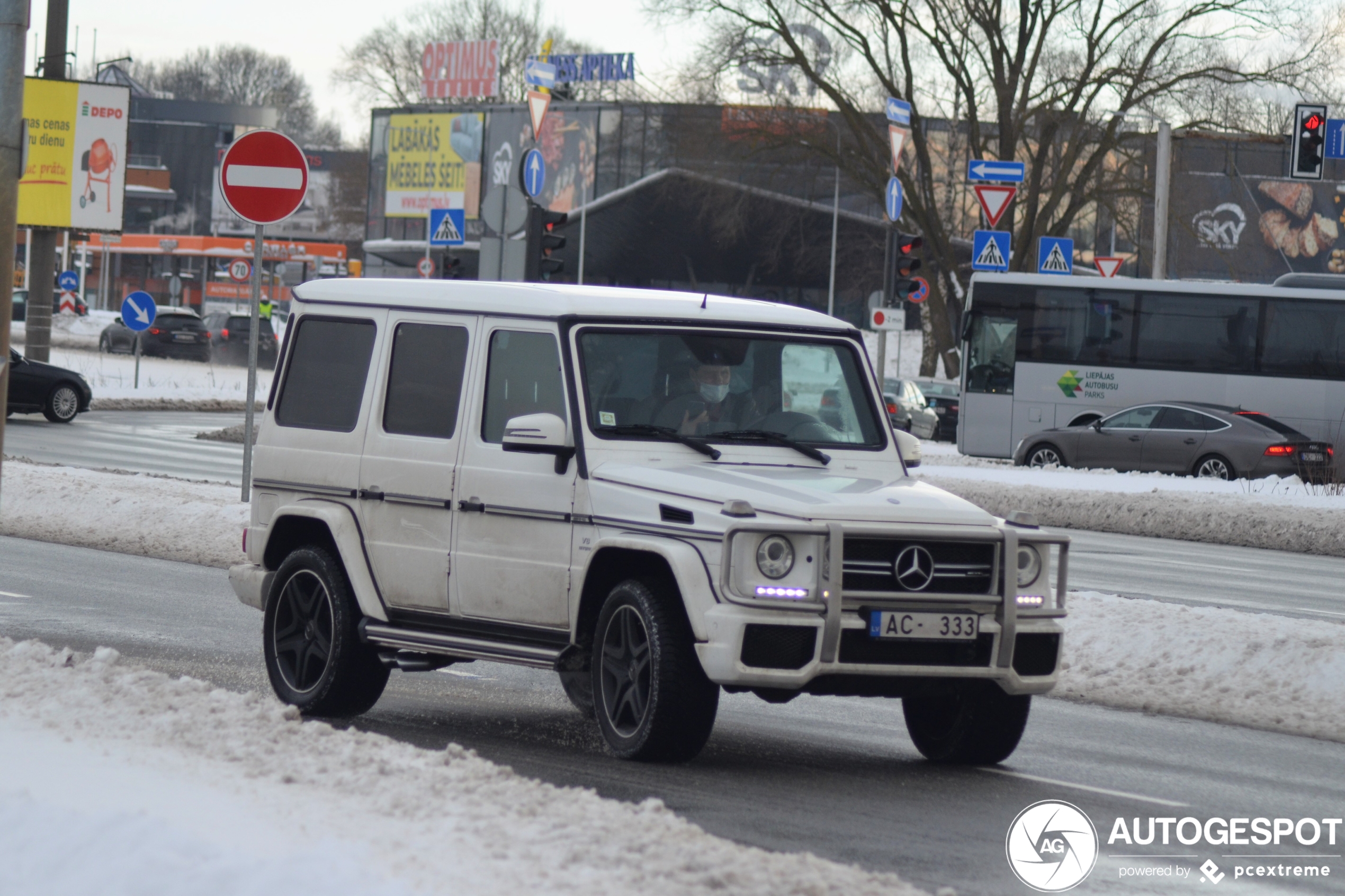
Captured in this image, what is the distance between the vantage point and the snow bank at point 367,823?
437 cm

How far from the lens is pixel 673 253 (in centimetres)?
7031

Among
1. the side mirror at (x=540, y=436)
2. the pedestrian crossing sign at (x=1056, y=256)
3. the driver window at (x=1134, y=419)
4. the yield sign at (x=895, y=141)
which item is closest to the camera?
the side mirror at (x=540, y=436)

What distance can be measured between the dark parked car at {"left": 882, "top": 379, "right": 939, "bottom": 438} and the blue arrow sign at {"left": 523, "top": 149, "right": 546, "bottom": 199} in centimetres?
2038

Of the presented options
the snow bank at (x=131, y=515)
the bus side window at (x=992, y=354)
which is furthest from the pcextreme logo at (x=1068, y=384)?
the snow bank at (x=131, y=515)

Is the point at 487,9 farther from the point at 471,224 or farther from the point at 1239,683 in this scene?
the point at 1239,683

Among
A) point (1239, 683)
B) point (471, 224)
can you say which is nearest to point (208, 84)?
point (471, 224)

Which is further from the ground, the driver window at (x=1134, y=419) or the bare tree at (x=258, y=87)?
the bare tree at (x=258, y=87)

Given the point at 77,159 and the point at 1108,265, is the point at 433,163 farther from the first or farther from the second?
the point at 1108,265

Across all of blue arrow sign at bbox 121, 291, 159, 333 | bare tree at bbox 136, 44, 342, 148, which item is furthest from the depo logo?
bare tree at bbox 136, 44, 342, 148

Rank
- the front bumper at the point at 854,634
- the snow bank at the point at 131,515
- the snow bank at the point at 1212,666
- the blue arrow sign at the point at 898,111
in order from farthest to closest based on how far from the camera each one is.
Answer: the blue arrow sign at the point at 898,111 → the snow bank at the point at 131,515 → the snow bank at the point at 1212,666 → the front bumper at the point at 854,634

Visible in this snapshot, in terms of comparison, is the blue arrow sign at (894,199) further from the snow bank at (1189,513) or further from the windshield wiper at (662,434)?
the windshield wiper at (662,434)

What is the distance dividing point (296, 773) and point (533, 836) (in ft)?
3.41

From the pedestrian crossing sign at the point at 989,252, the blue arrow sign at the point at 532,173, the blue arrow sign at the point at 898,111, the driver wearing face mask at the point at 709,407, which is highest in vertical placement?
the blue arrow sign at the point at 898,111

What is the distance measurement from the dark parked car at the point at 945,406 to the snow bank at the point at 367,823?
40102mm
